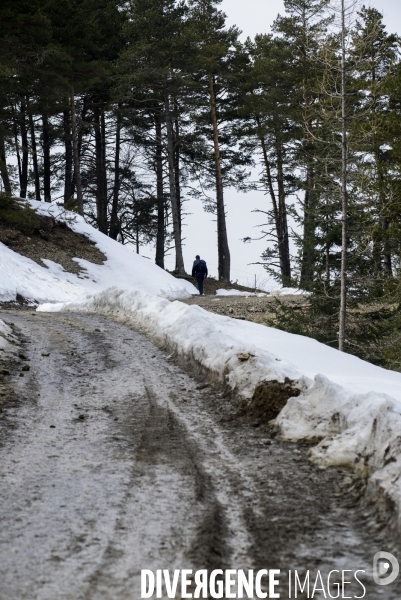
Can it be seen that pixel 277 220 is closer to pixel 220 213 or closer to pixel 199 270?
pixel 220 213

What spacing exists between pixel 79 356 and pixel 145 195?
93.6ft

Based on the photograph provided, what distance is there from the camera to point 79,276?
1973 centimetres

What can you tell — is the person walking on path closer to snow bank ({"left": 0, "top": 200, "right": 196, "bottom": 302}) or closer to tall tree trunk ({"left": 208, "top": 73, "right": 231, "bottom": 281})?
snow bank ({"left": 0, "top": 200, "right": 196, "bottom": 302})

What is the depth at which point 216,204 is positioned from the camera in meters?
32.2

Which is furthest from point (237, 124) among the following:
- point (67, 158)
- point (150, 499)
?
point (150, 499)

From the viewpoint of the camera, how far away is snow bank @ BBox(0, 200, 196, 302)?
663 inches

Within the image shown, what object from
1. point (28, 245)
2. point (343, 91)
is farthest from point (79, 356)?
point (28, 245)

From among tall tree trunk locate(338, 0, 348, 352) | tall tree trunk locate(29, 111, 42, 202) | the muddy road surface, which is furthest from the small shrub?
the muddy road surface

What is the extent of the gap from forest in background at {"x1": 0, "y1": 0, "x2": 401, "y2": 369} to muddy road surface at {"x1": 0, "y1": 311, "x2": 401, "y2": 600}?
308 inches

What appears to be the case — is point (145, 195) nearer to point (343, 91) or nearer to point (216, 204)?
point (216, 204)

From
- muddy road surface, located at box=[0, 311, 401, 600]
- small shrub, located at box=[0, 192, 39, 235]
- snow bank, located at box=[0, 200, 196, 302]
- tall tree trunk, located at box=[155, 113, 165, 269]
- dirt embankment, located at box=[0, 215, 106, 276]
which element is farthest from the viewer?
tall tree trunk, located at box=[155, 113, 165, 269]

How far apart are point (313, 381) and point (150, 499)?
259 centimetres

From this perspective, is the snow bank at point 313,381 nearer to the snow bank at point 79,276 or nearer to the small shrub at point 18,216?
the snow bank at point 79,276

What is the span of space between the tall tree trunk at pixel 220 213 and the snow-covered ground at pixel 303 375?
57.2 feet
